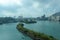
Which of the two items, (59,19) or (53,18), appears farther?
(53,18)

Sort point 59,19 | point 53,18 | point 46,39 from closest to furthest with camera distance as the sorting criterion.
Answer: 1. point 46,39
2. point 59,19
3. point 53,18

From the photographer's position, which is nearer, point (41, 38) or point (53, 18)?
point (41, 38)

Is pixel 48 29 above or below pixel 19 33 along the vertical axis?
above

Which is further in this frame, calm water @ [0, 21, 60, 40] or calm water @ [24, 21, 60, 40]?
calm water @ [24, 21, 60, 40]

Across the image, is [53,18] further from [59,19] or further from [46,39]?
[46,39]

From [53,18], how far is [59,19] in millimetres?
2901

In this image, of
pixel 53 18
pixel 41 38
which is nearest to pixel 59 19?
pixel 53 18

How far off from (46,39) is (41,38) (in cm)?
45

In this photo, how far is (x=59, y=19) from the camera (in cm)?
3369

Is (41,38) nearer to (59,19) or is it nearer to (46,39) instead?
(46,39)

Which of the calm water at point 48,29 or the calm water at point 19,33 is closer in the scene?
the calm water at point 19,33

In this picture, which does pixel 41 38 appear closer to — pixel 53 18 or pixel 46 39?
pixel 46 39

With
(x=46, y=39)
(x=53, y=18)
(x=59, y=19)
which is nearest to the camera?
(x=46, y=39)

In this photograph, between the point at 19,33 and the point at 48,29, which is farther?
the point at 48,29
